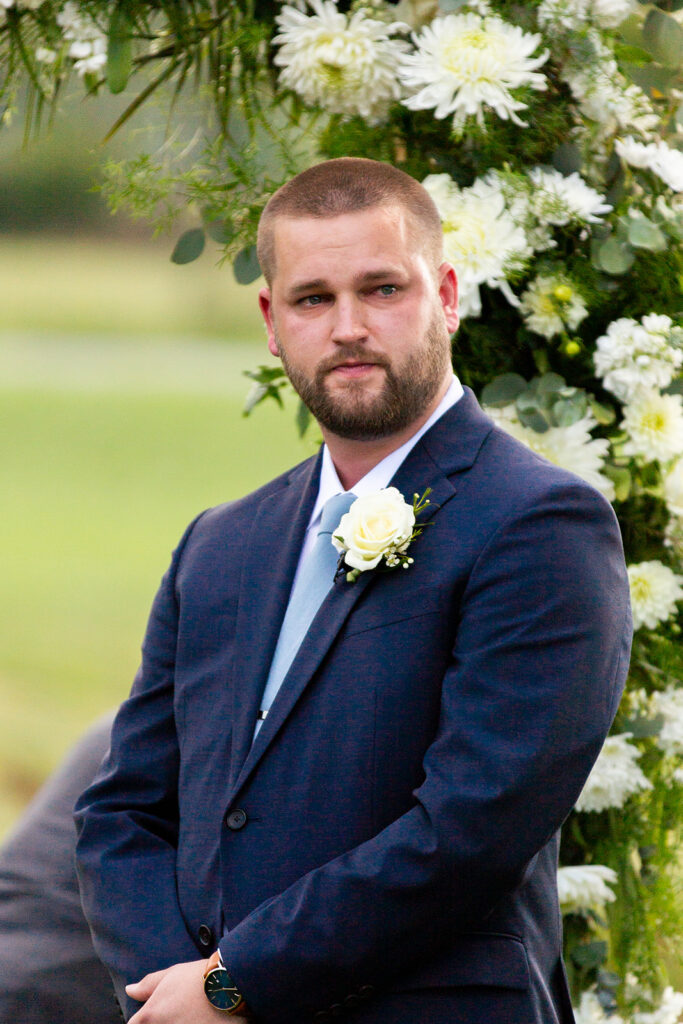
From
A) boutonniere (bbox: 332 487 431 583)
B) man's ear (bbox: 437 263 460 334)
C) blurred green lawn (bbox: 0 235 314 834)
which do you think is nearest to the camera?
boutonniere (bbox: 332 487 431 583)

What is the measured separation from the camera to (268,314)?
5.42 ft

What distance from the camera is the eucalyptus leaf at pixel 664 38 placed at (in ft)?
5.95

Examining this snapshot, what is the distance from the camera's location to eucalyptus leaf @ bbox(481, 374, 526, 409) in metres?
1.87

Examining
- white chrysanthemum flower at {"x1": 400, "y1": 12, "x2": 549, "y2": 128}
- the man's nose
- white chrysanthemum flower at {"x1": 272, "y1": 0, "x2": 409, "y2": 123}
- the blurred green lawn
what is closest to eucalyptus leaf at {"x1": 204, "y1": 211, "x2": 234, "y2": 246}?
white chrysanthemum flower at {"x1": 272, "y1": 0, "x2": 409, "y2": 123}

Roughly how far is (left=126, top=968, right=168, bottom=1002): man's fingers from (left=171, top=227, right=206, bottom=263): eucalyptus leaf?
4.09 ft

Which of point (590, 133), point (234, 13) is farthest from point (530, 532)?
point (234, 13)

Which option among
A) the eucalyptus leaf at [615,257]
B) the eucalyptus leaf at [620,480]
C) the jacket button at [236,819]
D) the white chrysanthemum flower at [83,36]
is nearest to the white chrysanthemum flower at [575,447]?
the eucalyptus leaf at [620,480]

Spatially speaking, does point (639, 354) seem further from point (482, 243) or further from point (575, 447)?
point (482, 243)

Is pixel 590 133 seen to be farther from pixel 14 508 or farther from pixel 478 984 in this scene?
pixel 14 508

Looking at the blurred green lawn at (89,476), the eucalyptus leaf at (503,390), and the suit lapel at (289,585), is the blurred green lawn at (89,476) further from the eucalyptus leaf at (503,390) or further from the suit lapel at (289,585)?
the suit lapel at (289,585)

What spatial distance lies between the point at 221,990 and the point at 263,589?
50 cm

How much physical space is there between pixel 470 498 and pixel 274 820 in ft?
1.51

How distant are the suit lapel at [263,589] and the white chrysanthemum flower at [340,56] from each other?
688 millimetres

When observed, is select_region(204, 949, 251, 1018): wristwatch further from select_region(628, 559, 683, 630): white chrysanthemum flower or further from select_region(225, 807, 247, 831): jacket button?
select_region(628, 559, 683, 630): white chrysanthemum flower
